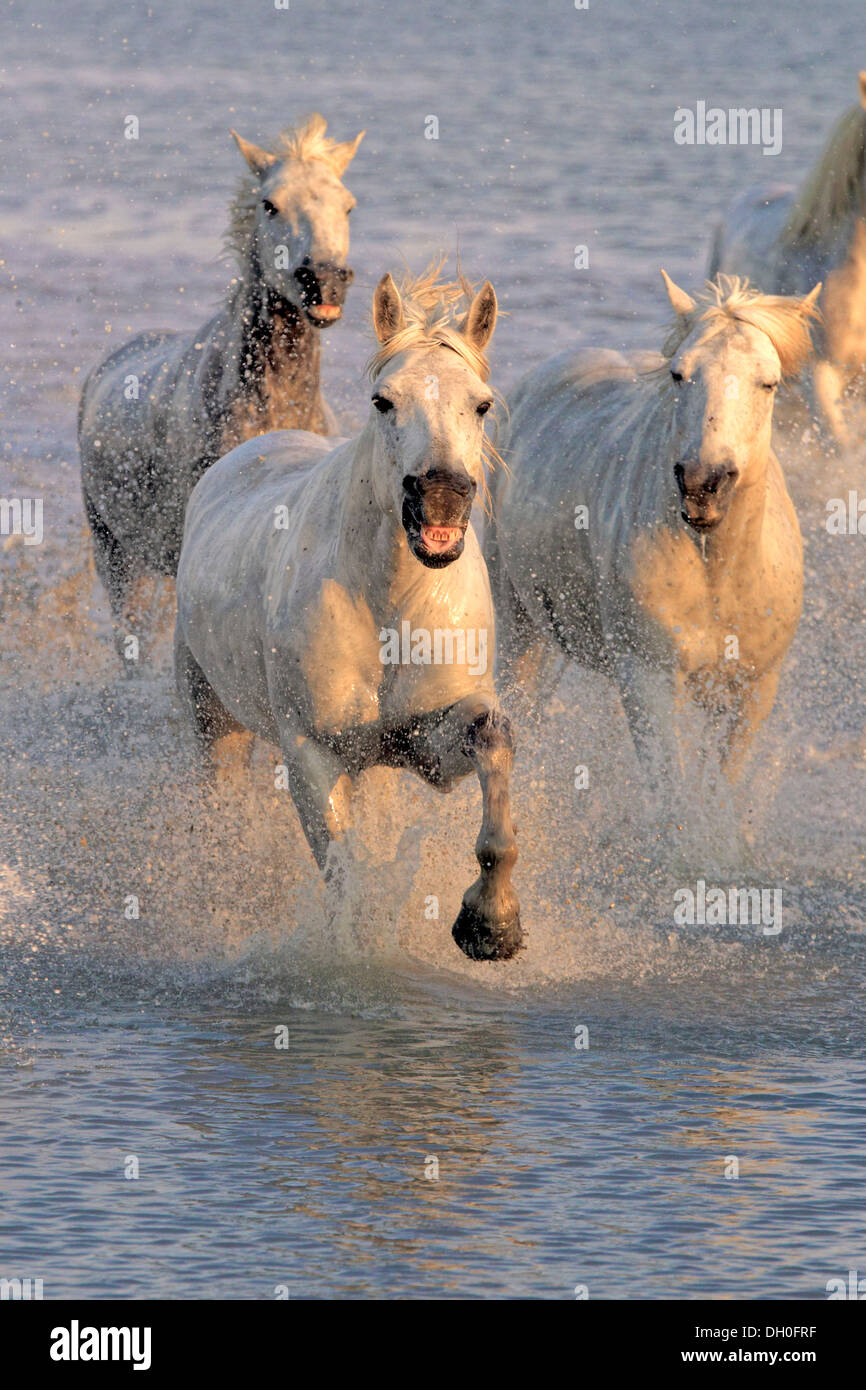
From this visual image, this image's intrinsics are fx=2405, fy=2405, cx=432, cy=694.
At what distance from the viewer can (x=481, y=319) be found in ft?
20.9

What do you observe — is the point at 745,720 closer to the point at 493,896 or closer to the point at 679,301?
the point at 679,301

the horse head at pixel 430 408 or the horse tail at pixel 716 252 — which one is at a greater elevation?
the horse tail at pixel 716 252

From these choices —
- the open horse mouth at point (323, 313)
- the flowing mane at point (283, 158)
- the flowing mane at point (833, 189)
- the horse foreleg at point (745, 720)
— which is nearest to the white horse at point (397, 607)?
the horse foreleg at point (745, 720)

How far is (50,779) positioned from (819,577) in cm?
380

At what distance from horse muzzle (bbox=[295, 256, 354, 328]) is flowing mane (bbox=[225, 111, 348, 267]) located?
0.47m

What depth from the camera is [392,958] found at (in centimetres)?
700

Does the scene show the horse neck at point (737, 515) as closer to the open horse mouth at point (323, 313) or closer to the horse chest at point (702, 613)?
the horse chest at point (702, 613)

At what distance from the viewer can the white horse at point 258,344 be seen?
32.3 feet

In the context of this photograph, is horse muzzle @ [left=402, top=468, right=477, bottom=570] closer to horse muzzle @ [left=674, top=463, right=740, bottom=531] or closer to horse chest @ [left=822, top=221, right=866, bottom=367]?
horse muzzle @ [left=674, top=463, right=740, bottom=531]

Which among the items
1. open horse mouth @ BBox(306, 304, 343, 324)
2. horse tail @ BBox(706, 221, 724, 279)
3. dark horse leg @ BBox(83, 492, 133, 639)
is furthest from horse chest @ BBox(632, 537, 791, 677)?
horse tail @ BBox(706, 221, 724, 279)

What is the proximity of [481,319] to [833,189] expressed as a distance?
221 inches

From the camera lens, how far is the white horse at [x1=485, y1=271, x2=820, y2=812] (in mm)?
7410

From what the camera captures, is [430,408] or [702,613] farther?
[702,613]

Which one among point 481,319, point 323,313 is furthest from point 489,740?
point 323,313
